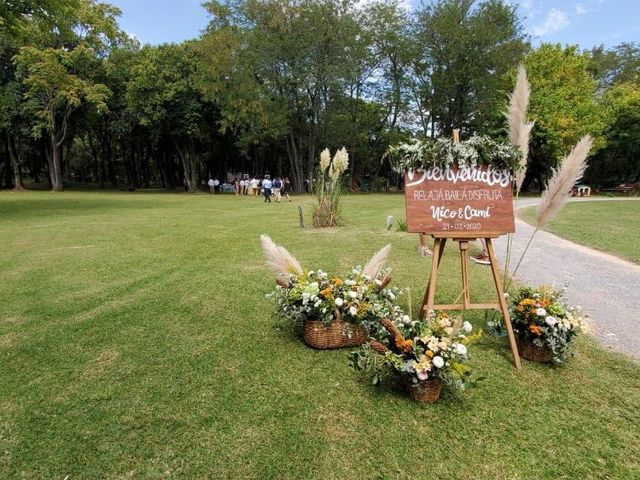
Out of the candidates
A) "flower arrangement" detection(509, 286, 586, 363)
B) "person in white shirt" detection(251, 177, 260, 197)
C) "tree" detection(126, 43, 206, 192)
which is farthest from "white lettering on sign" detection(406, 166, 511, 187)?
"tree" detection(126, 43, 206, 192)

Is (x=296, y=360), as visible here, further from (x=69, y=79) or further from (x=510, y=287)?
(x=69, y=79)

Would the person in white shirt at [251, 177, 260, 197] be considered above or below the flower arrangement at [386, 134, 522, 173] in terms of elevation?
below

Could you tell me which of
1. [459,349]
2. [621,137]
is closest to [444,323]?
[459,349]

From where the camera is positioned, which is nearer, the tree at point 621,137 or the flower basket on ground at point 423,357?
the flower basket on ground at point 423,357

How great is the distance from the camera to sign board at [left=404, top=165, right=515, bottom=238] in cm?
326

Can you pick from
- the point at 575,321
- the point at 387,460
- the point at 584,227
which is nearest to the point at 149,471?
the point at 387,460

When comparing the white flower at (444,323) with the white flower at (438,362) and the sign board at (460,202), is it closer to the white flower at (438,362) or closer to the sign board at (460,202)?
the white flower at (438,362)

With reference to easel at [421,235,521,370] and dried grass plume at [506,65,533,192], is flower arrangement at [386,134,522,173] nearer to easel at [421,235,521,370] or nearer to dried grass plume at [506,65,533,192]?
dried grass plume at [506,65,533,192]

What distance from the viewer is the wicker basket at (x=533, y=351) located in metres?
3.31

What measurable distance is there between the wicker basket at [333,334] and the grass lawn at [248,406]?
9 centimetres

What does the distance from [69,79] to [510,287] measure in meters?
22.6

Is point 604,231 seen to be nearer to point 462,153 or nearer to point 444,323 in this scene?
point 462,153

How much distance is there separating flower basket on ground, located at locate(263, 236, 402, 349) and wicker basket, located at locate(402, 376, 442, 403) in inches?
28.7

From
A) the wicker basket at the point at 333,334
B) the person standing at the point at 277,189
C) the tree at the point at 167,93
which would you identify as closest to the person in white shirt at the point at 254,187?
the person standing at the point at 277,189
